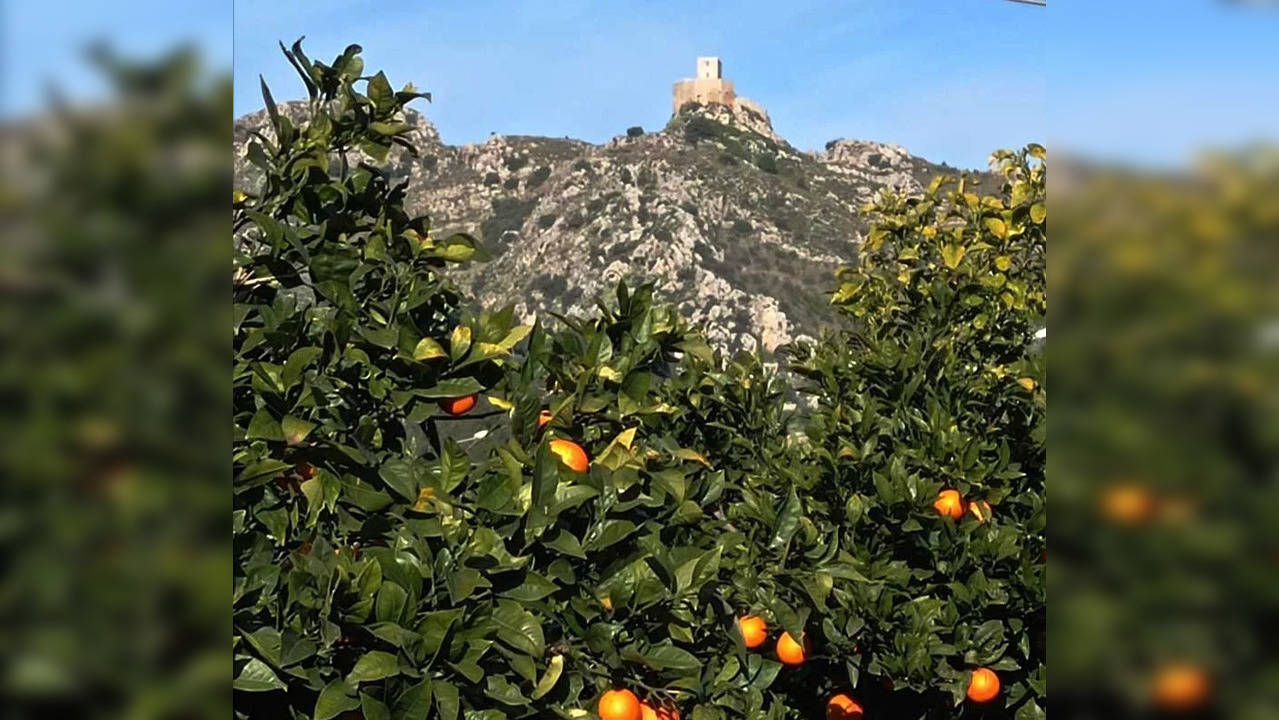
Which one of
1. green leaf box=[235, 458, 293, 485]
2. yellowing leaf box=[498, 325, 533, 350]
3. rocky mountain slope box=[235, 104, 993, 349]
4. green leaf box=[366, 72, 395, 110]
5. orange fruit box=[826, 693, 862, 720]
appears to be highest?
rocky mountain slope box=[235, 104, 993, 349]

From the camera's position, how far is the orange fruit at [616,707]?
1424 millimetres

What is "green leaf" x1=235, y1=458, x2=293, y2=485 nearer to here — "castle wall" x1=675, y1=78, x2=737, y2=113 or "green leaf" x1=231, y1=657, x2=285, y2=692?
"green leaf" x1=231, y1=657, x2=285, y2=692

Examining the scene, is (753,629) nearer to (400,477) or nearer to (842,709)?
(842,709)

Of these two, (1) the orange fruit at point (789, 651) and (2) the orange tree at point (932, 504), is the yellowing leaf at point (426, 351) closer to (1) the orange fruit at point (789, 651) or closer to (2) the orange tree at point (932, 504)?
(2) the orange tree at point (932, 504)

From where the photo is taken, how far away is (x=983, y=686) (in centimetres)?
254

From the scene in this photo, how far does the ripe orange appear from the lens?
1.47 metres

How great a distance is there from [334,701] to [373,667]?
53 mm

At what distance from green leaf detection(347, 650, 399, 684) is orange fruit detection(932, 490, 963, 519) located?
1.71 metres
